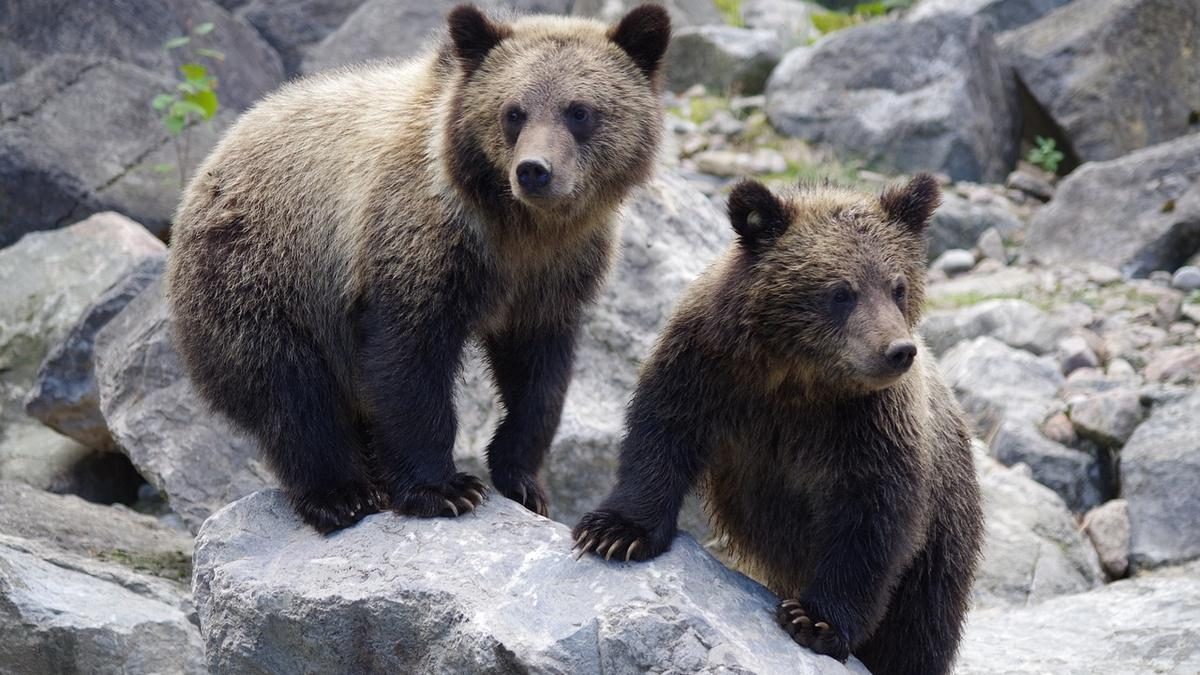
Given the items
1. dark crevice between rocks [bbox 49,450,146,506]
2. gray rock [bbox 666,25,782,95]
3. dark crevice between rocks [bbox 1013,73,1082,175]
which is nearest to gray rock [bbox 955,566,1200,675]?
dark crevice between rocks [bbox 49,450,146,506]

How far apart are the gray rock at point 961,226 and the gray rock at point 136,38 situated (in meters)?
7.49

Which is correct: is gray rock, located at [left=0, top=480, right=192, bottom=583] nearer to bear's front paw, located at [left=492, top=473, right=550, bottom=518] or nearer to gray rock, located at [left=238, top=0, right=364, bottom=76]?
bear's front paw, located at [left=492, top=473, right=550, bottom=518]

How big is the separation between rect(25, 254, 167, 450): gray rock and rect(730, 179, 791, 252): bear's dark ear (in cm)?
558

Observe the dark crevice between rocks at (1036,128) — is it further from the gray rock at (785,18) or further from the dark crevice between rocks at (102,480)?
the dark crevice between rocks at (102,480)

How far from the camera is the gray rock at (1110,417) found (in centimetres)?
1053

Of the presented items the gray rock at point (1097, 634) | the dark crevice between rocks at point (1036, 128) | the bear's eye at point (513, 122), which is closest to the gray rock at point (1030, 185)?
the dark crevice between rocks at point (1036, 128)

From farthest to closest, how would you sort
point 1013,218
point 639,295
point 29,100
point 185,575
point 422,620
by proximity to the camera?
point 1013,218, point 29,100, point 639,295, point 185,575, point 422,620

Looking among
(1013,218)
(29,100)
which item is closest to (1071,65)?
(1013,218)

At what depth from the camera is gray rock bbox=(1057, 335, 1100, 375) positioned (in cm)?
1174

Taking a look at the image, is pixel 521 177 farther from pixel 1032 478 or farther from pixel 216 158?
pixel 1032 478

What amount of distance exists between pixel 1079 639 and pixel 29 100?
10591 mm

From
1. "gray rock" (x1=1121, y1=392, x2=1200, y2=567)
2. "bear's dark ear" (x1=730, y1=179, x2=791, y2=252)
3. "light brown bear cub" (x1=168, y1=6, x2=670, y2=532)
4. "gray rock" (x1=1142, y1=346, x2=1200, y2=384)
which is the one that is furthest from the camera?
"gray rock" (x1=1142, y1=346, x2=1200, y2=384)

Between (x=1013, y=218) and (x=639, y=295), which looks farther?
(x=1013, y=218)

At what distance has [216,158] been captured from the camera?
7.79 m
